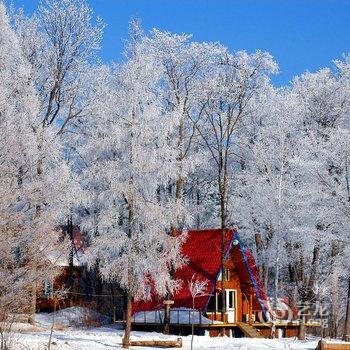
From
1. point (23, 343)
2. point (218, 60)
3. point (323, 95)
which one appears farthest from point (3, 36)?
point (323, 95)

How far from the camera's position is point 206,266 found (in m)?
36.0

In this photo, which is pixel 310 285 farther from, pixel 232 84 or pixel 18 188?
pixel 18 188

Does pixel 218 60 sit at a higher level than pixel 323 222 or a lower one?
higher

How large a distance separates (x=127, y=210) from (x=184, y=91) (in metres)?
10.1

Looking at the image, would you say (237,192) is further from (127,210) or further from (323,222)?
(127,210)

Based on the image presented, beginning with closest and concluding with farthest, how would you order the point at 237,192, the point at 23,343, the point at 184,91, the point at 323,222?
1. the point at 23,343
2. the point at 323,222
3. the point at 184,91
4. the point at 237,192

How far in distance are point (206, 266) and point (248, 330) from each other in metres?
4.14

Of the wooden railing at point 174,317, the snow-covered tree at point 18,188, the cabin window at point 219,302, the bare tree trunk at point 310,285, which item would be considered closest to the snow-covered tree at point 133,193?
the snow-covered tree at point 18,188

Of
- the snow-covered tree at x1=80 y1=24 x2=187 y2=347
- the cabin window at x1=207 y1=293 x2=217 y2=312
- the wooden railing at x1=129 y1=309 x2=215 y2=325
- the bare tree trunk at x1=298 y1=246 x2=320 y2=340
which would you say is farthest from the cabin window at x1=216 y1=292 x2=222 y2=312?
the snow-covered tree at x1=80 y1=24 x2=187 y2=347

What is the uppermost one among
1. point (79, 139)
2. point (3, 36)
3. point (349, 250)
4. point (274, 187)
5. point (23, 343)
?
point (3, 36)

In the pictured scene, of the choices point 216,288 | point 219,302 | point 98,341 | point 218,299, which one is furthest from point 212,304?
point 98,341

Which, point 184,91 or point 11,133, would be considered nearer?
point 11,133

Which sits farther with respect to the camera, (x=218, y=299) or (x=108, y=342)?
(x=218, y=299)

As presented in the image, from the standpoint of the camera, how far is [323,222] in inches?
1272
